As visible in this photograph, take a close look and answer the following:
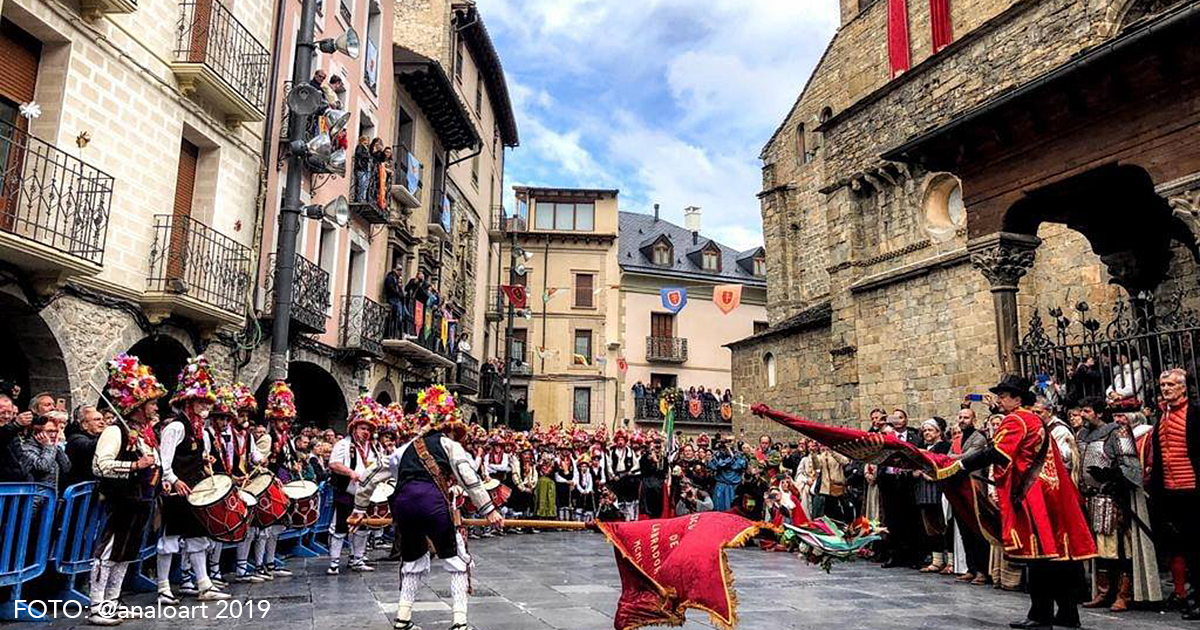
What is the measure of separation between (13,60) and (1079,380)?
13.9 m

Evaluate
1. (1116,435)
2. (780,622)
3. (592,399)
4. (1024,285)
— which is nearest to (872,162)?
(1024,285)

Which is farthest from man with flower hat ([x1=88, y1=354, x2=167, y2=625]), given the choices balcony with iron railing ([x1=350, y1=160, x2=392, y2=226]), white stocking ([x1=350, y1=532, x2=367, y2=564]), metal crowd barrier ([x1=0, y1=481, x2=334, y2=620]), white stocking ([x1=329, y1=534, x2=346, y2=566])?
balcony with iron railing ([x1=350, y1=160, x2=392, y2=226])

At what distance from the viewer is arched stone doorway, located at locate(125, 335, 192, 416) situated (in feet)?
42.1

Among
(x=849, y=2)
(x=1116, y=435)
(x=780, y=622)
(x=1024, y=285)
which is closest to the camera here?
(x=780, y=622)

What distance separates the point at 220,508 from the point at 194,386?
1223 mm

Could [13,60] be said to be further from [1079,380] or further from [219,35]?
[1079,380]

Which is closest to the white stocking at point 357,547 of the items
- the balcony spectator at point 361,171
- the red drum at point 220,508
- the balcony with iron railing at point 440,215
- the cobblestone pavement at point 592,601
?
the cobblestone pavement at point 592,601

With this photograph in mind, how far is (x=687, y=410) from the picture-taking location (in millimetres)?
44188

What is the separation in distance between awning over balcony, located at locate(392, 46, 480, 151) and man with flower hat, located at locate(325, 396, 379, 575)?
48.9ft

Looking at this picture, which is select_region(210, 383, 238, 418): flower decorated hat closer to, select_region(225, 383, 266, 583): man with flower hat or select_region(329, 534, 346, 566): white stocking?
select_region(225, 383, 266, 583): man with flower hat

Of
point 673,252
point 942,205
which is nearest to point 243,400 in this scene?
point 942,205

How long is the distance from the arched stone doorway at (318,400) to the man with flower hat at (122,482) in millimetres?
11739

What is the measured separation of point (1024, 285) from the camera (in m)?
17.9

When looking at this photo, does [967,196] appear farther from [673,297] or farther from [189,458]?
[673,297]
